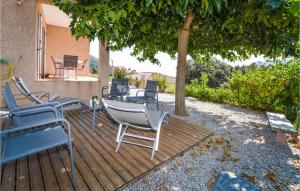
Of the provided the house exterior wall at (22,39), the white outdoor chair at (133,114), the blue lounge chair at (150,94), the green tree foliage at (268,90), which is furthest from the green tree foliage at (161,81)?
the white outdoor chair at (133,114)

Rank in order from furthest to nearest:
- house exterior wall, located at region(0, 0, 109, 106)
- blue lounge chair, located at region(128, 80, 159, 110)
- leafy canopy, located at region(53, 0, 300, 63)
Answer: blue lounge chair, located at region(128, 80, 159, 110) < house exterior wall, located at region(0, 0, 109, 106) < leafy canopy, located at region(53, 0, 300, 63)

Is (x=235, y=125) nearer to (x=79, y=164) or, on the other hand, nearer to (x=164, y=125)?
(x=164, y=125)

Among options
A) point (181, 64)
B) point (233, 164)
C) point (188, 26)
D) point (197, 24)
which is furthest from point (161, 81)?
point (233, 164)

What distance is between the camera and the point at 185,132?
3854 mm

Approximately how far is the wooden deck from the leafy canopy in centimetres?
202

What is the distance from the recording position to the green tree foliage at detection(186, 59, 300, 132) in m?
5.66

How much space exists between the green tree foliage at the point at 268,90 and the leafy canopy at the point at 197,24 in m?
1.32

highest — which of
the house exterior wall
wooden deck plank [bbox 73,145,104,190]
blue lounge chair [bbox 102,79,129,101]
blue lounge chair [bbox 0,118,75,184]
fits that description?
the house exterior wall

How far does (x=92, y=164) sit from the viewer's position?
2391 millimetres

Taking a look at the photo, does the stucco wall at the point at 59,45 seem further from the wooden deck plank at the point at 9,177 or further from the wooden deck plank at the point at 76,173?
the wooden deck plank at the point at 9,177

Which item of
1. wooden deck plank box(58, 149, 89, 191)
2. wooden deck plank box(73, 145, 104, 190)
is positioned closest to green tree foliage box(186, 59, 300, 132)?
wooden deck plank box(73, 145, 104, 190)

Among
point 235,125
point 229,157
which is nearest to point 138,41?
point 235,125

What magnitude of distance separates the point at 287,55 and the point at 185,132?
3866 mm

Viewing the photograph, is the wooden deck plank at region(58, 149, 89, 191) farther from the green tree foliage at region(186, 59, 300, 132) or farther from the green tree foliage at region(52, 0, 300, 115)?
the green tree foliage at region(186, 59, 300, 132)
